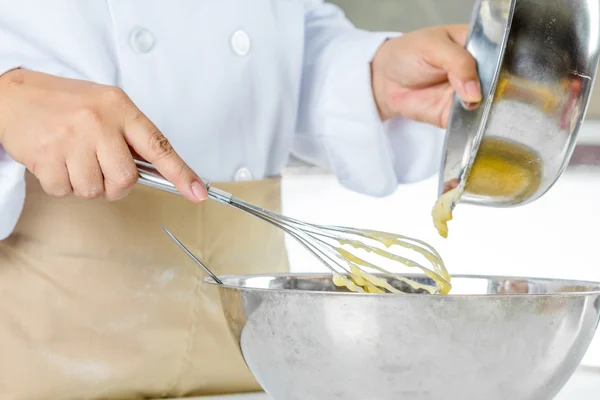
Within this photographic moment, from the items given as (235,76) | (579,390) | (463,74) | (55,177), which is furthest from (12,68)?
(579,390)

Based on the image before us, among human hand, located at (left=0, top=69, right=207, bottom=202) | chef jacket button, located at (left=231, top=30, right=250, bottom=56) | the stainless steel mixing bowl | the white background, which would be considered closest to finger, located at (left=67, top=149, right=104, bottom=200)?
human hand, located at (left=0, top=69, right=207, bottom=202)

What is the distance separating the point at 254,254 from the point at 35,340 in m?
0.19

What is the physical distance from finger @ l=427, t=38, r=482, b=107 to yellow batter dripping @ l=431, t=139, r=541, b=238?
0.09m

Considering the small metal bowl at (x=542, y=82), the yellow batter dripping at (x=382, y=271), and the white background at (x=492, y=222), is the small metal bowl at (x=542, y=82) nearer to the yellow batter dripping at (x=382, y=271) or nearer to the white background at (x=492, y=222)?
the yellow batter dripping at (x=382, y=271)

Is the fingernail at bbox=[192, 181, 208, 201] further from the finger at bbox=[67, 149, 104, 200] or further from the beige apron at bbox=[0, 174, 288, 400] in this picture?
the beige apron at bbox=[0, 174, 288, 400]

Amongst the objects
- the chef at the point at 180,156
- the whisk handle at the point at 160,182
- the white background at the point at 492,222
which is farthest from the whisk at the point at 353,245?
the white background at the point at 492,222

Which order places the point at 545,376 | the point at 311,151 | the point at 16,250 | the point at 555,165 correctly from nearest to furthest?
1. the point at 545,376
2. the point at 555,165
3. the point at 16,250
4. the point at 311,151

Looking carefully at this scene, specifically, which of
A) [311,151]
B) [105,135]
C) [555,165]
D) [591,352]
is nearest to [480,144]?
[555,165]

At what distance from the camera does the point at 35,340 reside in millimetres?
584

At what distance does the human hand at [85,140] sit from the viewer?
0.44 metres

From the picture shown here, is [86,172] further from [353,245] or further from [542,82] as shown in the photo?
[542,82]

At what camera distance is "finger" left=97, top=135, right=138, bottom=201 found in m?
0.44

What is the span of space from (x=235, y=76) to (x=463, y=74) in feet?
0.65

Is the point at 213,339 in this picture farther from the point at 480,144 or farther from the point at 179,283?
the point at 480,144
